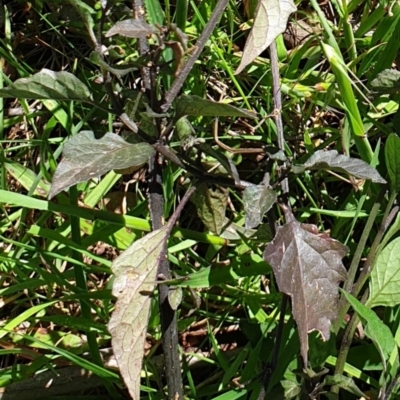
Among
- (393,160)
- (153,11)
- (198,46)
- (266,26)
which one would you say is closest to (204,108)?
(198,46)

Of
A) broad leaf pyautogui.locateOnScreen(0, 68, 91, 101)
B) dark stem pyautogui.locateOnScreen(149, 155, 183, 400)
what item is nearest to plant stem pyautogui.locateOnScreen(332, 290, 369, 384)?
dark stem pyautogui.locateOnScreen(149, 155, 183, 400)

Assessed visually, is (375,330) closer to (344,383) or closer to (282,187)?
(344,383)

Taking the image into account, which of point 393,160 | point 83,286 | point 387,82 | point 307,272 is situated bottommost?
point 83,286

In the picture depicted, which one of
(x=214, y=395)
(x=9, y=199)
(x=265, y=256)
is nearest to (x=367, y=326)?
(x=265, y=256)

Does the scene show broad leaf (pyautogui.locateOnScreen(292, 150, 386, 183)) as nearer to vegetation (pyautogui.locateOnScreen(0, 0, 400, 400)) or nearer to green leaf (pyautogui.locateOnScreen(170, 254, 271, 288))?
vegetation (pyautogui.locateOnScreen(0, 0, 400, 400))

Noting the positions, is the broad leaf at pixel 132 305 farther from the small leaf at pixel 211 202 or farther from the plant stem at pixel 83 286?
the plant stem at pixel 83 286

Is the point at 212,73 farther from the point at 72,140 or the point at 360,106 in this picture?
the point at 72,140
